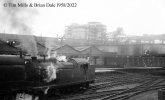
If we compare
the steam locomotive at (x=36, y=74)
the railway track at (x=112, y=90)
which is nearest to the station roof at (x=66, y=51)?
the railway track at (x=112, y=90)

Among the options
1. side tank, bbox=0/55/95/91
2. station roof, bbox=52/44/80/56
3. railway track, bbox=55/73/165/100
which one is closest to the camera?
side tank, bbox=0/55/95/91

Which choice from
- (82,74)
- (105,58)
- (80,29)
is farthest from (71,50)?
(80,29)

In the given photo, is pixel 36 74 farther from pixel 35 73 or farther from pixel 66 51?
pixel 66 51

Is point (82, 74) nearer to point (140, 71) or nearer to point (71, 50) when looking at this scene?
point (140, 71)

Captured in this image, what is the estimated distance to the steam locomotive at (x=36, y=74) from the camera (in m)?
9.61

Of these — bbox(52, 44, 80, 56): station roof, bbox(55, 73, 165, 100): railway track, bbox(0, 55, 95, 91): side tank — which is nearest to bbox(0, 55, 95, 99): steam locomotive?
bbox(0, 55, 95, 91): side tank

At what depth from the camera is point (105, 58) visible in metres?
39.0

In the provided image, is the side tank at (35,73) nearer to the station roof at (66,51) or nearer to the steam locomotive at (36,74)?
the steam locomotive at (36,74)

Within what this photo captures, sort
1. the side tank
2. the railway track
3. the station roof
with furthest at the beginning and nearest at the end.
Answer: the station roof, the railway track, the side tank

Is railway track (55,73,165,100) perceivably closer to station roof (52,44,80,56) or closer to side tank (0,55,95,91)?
side tank (0,55,95,91)

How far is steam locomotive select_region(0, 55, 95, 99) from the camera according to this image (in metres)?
9.61

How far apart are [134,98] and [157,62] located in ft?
92.8

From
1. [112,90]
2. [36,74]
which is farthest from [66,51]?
[36,74]

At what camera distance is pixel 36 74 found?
425 inches
